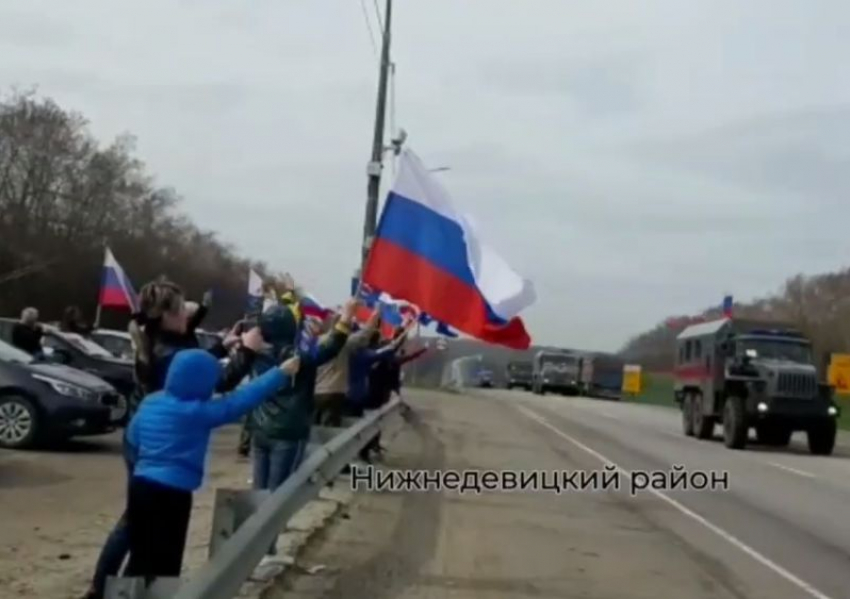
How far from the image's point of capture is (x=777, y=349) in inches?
1203

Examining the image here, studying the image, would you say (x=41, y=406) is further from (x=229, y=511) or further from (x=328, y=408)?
(x=229, y=511)

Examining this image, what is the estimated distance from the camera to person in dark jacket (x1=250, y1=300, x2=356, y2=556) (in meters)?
8.95

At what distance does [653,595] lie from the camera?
991 cm

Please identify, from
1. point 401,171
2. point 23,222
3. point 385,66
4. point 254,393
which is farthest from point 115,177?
point 254,393

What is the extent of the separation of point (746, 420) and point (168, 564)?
2351cm

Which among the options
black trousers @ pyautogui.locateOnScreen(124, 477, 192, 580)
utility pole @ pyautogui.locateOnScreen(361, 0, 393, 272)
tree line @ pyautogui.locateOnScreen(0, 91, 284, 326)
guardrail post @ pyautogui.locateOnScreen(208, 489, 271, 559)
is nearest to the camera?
black trousers @ pyautogui.locateOnScreen(124, 477, 192, 580)

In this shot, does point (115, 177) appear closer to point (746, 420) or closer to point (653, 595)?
point (746, 420)

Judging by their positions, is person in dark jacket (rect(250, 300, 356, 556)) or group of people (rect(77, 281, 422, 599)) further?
person in dark jacket (rect(250, 300, 356, 556))

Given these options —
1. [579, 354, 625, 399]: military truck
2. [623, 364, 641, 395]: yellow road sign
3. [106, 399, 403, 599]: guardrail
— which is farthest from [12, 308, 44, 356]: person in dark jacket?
[623, 364, 641, 395]: yellow road sign

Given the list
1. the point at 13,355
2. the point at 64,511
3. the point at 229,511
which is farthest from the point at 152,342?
the point at 13,355

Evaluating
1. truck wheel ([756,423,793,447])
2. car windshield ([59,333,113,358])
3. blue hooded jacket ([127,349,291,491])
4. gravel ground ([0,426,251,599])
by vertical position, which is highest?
car windshield ([59,333,113,358])

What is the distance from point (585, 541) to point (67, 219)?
244 feet

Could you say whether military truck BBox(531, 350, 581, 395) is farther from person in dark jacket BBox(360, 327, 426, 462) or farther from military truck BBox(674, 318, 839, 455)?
person in dark jacket BBox(360, 327, 426, 462)

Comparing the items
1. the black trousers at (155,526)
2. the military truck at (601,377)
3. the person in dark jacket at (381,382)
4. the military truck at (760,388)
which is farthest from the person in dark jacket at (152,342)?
the military truck at (601,377)
